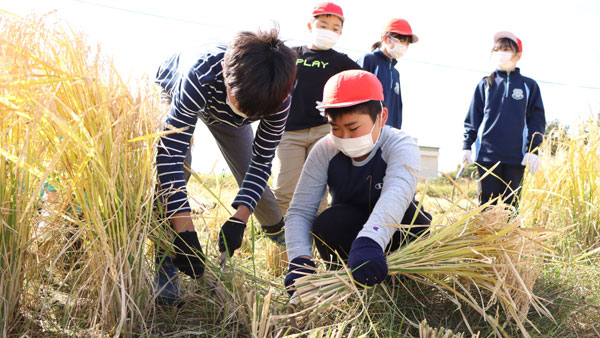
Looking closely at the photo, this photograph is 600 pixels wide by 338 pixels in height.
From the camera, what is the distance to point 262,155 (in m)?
2.33

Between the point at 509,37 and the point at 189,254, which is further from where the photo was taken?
the point at 509,37

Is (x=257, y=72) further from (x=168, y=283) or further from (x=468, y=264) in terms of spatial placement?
(x=468, y=264)

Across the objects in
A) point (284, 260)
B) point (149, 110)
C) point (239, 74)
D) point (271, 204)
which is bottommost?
point (284, 260)

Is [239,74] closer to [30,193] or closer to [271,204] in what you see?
[30,193]

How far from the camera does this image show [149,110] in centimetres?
179

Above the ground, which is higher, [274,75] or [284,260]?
[274,75]

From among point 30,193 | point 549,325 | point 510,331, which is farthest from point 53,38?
point 549,325

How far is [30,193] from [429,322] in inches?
58.5

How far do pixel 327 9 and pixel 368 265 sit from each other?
2296 mm

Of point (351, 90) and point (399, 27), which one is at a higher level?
point (399, 27)

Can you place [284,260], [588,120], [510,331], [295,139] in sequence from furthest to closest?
[588,120], [295,139], [284,260], [510,331]

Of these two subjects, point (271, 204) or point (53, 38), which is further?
point (271, 204)

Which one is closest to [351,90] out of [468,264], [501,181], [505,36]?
[468,264]

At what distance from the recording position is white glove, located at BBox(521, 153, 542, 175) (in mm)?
3934
